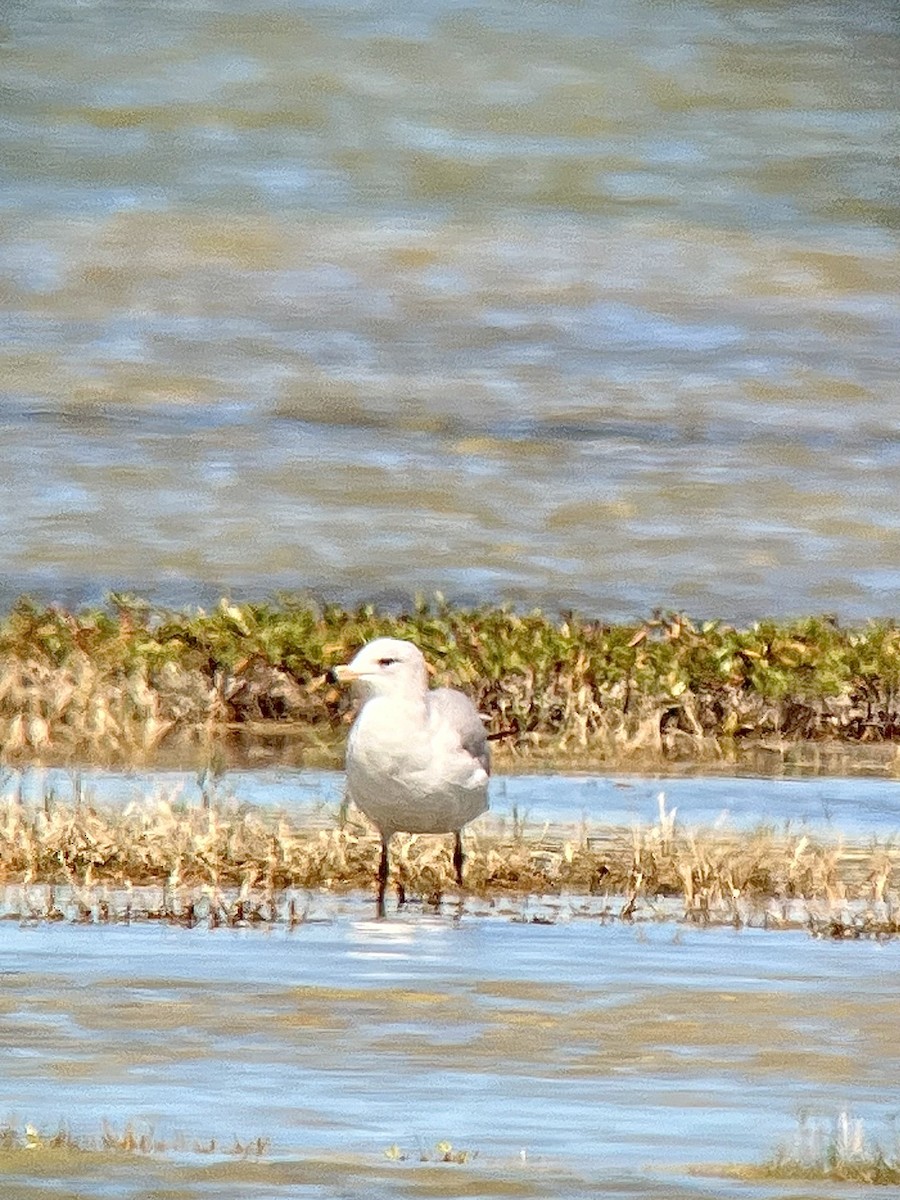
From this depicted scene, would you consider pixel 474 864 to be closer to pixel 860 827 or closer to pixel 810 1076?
pixel 860 827

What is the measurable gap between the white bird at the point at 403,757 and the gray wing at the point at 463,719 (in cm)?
4

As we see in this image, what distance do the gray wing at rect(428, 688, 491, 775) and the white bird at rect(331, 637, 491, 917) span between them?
0.04 m

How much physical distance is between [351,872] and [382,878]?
76 centimetres

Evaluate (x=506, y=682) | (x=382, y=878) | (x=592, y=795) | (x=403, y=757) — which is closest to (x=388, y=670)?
(x=403, y=757)

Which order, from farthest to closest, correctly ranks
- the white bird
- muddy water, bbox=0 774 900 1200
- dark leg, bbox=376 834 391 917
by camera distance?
the white bird, dark leg, bbox=376 834 391 917, muddy water, bbox=0 774 900 1200

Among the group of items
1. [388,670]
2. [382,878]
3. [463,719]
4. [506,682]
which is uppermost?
[506,682]

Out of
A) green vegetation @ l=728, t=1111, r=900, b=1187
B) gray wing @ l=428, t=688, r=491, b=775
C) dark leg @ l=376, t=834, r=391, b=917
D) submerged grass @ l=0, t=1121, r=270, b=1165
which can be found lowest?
submerged grass @ l=0, t=1121, r=270, b=1165

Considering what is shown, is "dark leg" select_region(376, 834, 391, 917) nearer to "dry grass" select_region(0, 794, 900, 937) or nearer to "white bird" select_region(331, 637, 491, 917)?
"white bird" select_region(331, 637, 491, 917)

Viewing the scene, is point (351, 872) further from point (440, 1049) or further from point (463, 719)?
point (440, 1049)

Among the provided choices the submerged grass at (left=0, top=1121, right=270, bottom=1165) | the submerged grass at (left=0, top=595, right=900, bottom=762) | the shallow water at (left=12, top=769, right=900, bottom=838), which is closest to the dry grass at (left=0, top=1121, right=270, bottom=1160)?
the submerged grass at (left=0, top=1121, right=270, bottom=1165)

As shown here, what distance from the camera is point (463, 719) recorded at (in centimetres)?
1262

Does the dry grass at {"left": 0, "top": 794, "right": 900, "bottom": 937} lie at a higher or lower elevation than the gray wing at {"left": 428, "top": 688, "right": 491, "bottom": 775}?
lower

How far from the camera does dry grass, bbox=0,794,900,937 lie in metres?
11.8

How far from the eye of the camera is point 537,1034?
30.5 feet
